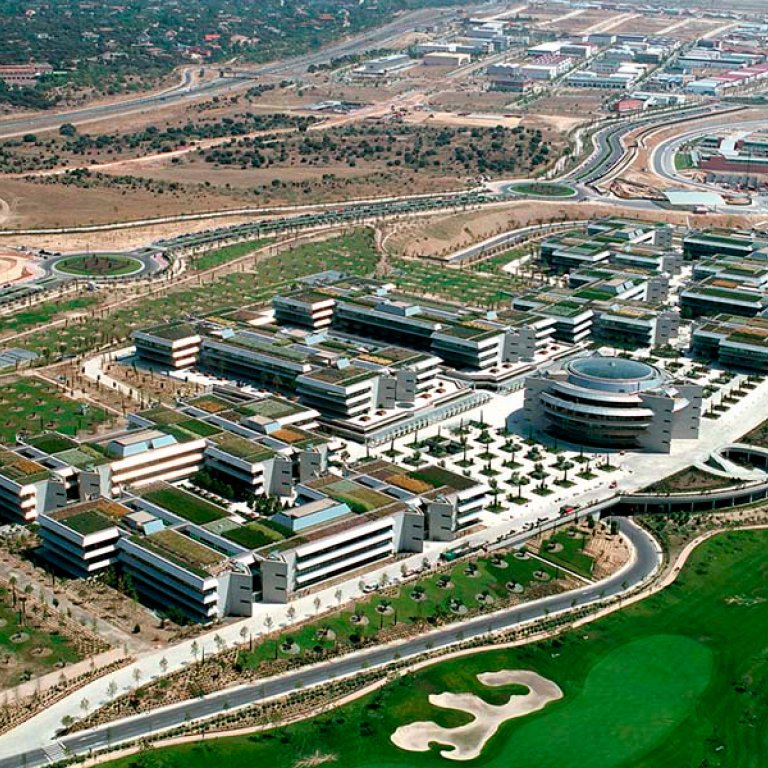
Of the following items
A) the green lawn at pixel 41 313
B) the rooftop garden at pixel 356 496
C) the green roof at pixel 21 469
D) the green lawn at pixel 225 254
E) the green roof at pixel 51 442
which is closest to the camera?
the rooftop garden at pixel 356 496

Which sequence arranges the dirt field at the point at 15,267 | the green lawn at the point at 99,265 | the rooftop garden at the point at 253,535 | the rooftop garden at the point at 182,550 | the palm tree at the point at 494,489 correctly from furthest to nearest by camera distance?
the green lawn at the point at 99,265, the dirt field at the point at 15,267, the palm tree at the point at 494,489, the rooftop garden at the point at 253,535, the rooftop garden at the point at 182,550

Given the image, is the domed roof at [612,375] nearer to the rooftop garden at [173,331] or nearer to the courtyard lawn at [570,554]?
the courtyard lawn at [570,554]

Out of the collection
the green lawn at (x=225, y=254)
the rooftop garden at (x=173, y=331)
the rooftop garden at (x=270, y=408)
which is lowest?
the green lawn at (x=225, y=254)

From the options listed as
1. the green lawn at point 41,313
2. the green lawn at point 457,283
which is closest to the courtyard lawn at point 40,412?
the green lawn at point 41,313

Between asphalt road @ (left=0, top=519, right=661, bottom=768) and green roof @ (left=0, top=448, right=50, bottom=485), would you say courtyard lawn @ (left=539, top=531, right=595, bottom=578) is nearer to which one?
asphalt road @ (left=0, top=519, right=661, bottom=768)

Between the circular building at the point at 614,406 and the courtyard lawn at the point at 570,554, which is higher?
the circular building at the point at 614,406

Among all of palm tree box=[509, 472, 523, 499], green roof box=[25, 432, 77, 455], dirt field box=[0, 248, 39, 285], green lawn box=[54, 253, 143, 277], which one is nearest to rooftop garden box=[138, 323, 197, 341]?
green roof box=[25, 432, 77, 455]

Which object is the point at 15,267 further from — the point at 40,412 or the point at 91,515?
the point at 91,515
